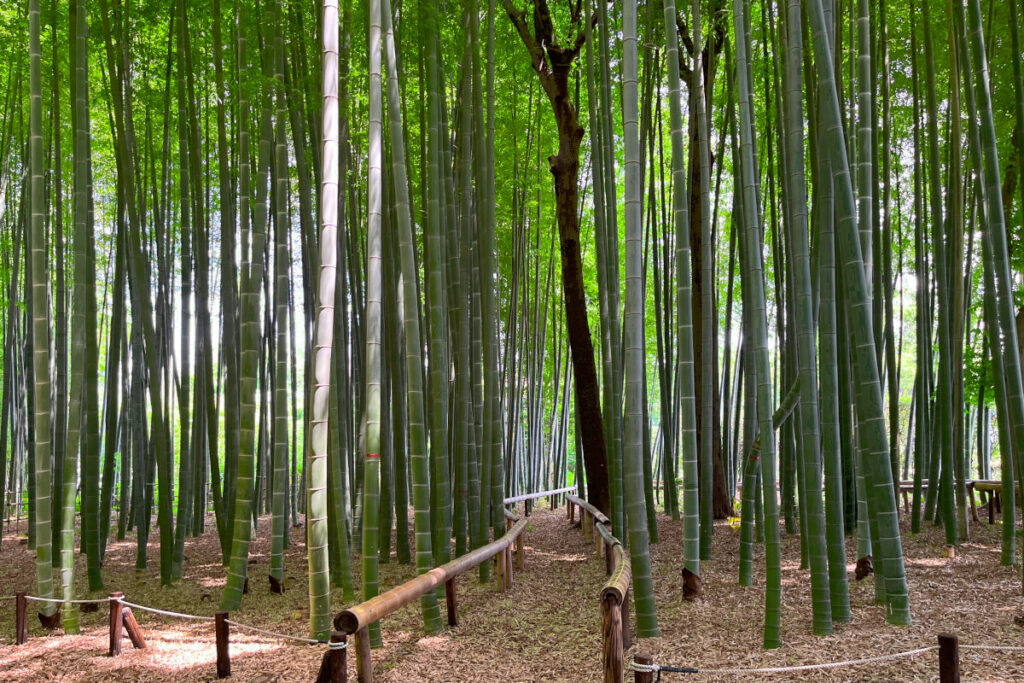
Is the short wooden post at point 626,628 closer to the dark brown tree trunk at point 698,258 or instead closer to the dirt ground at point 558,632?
the dirt ground at point 558,632

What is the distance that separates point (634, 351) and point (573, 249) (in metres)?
3.38

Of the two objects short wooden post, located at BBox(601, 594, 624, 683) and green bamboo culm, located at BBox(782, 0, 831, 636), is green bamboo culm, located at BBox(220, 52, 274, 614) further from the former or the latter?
green bamboo culm, located at BBox(782, 0, 831, 636)

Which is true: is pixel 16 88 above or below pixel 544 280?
above

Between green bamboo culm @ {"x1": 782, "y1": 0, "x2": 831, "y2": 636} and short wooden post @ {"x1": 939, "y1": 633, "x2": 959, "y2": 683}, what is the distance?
964mm

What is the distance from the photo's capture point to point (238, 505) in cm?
347

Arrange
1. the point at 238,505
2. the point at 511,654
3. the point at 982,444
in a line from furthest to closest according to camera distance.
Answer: the point at 982,444 → the point at 238,505 → the point at 511,654

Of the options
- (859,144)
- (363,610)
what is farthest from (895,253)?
(363,610)

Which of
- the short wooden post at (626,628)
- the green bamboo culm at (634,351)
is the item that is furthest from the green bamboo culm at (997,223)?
the short wooden post at (626,628)

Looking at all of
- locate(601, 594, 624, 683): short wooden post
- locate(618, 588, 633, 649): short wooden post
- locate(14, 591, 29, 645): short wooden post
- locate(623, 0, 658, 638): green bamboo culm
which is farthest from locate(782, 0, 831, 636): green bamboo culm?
locate(14, 591, 29, 645): short wooden post

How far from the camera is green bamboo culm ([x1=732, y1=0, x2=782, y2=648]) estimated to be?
9.61ft

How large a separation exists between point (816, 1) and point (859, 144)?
2.01 ft

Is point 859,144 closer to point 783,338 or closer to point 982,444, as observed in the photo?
point 783,338

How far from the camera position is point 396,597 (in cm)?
262

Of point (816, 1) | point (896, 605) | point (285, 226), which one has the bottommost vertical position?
point (896, 605)
